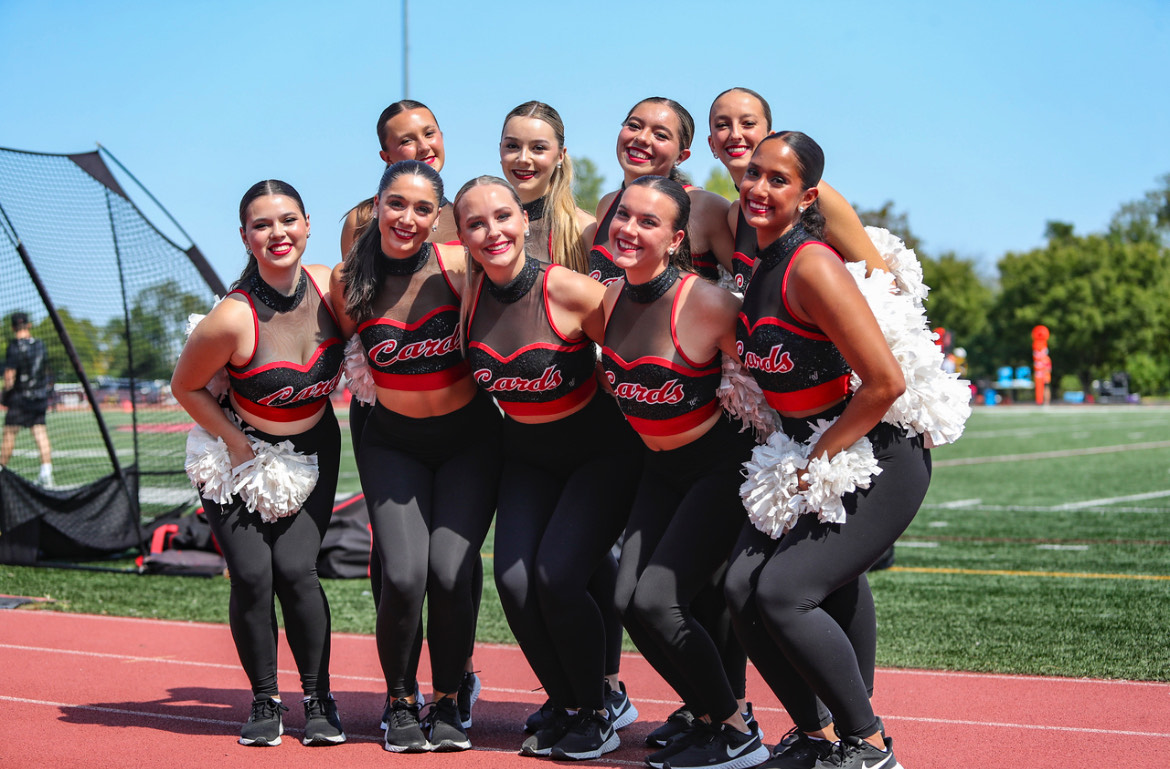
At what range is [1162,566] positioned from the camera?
330 inches

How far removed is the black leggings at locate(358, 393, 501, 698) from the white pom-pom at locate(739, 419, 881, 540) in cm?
112

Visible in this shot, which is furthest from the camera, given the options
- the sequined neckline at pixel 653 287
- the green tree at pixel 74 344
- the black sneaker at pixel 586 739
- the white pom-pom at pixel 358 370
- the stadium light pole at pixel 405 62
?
the stadium light pole at pixel 405 62

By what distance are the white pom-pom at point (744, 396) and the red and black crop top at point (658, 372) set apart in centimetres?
4

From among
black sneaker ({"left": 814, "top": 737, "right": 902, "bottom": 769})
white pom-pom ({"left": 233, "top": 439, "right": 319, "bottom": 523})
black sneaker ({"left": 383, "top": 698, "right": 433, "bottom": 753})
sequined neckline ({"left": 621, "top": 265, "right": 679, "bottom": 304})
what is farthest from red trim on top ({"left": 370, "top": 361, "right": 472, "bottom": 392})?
black sneaker ({"left": 814, "top": 737, "right": 902, "bottom": 769})

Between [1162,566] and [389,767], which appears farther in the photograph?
[1162,566]

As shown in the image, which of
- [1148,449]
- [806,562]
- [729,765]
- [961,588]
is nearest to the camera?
[806,562]

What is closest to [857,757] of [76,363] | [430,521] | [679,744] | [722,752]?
[722,752]

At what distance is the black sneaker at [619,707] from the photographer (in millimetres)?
4402

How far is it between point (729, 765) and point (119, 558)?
708cm

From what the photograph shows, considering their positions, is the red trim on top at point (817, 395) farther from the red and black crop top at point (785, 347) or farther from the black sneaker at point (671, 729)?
the black sneaker at point (671, 729)

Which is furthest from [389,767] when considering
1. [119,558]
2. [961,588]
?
[119,558]

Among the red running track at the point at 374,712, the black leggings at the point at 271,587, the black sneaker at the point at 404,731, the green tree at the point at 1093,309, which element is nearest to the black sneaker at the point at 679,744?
the red running track at the point at 374,712

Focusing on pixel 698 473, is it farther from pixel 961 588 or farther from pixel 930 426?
pixel 961 588

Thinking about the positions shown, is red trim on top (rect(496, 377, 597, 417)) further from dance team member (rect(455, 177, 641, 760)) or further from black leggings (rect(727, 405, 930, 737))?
black leggings (rect(727, 405, 930, 737))
